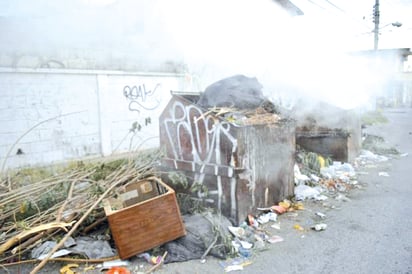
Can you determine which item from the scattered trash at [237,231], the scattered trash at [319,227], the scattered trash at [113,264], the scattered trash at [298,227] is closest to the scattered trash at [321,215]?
the scattered trash at [319,227]

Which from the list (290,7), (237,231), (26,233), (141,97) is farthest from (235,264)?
(290,7)

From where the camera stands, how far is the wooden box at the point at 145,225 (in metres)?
2.87

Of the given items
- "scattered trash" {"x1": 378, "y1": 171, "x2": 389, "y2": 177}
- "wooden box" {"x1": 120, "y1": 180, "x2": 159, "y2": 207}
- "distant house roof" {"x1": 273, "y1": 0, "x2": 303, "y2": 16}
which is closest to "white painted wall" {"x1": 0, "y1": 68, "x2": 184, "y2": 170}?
"wooden box" {"x1": 120, "y1": 180, "x2": 159, "y2": 207}

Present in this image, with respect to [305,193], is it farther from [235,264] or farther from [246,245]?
[235,264]

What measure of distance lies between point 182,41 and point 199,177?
3.17 meters

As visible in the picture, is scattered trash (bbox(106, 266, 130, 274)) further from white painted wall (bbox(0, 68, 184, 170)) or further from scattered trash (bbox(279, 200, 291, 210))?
white painted wall (bbox(0, 68, 184, 170))

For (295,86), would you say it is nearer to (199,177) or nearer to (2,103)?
(199,177)

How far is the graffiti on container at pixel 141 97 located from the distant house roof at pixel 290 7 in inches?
141

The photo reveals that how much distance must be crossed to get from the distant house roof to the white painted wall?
3.38m

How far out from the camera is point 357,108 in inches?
298

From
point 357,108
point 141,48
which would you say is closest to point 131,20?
point 141,48

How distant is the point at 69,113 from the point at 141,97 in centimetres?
174

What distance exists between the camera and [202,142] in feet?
12.5

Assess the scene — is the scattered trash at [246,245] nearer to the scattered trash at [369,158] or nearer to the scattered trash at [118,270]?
the scattered trash at [118,270]
